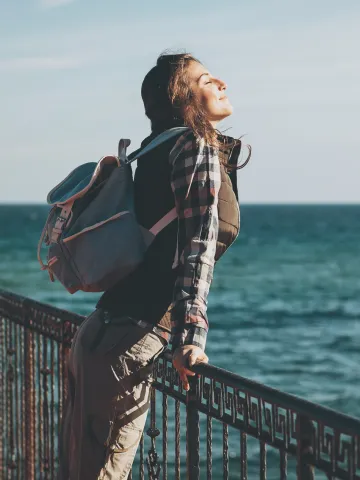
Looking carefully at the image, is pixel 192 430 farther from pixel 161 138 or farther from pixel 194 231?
pixel 161 138

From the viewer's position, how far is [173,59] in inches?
125

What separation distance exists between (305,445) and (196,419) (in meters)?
0.71

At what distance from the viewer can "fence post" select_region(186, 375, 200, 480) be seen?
2.95m

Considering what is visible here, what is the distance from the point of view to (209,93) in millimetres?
3141

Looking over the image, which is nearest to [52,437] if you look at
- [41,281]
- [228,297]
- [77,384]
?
[77,384]

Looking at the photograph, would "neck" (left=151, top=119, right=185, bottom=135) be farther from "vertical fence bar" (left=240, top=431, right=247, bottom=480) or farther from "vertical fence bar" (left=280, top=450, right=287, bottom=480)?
"vertical fence bar" (left=280, top=450, right=287, bottom=480)

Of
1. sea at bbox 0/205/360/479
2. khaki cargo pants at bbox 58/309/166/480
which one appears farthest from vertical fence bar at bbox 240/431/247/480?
sea at bbox 0/205/360/479

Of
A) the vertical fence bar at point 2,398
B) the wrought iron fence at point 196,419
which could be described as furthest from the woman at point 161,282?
the vertical fence bar at point 2,398

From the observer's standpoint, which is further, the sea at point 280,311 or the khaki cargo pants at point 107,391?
the sea at point 280,311

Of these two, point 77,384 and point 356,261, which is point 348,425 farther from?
point 356,261

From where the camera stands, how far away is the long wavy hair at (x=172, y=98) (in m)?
3.09

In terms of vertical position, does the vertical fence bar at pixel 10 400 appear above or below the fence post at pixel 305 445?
below

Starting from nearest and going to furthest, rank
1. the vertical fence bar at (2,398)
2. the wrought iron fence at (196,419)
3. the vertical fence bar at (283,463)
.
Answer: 1. the wrought iron fence at (196,419)
2. the vertical fence bar at (283,463)
3. the vertical fence bar at (2,398)

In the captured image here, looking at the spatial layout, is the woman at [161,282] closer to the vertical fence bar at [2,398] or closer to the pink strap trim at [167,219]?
the pink strap trim at [167,219]
